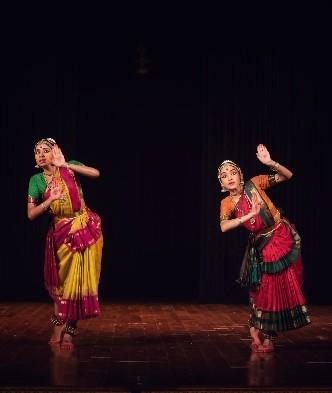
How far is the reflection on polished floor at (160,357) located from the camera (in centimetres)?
332

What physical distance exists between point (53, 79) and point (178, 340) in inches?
145

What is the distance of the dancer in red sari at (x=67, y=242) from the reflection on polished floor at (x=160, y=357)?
238 mm

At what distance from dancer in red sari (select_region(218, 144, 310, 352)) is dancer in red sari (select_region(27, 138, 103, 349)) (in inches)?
31.9

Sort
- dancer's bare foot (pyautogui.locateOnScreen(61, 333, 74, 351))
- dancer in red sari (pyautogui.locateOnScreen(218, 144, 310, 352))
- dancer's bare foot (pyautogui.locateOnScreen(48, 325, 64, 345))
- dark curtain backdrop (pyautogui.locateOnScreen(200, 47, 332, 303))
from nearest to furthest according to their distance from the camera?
dancer in red sari (pyautogui.locateOnScreen(218, 144, 310, 352)), dancer's bare foot (pyautogui.locateOnScreen(61, 333, 74, 351)), dancer's bare foot (pyautogui.locateOnScreen(48, 325, 64, 345)), dark curtain backdrop (pyautogui.locateOnScreen(200, 47, 332, 303))

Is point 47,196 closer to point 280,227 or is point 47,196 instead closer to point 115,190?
point 280,227

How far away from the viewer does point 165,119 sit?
7930mm

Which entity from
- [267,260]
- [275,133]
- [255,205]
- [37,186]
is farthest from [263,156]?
[275,133]

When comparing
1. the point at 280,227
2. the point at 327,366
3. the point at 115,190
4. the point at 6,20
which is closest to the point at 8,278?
the point at 115,190

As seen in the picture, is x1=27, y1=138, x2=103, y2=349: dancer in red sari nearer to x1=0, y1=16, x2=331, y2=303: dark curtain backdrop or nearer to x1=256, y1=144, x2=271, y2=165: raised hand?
x1=256, y1=144, x2=271, y2=165: raised hand

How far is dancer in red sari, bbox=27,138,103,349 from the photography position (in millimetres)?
4383

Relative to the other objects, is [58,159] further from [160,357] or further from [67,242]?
[160,357]

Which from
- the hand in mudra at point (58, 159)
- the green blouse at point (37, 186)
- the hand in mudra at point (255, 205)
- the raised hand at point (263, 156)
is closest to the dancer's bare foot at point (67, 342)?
the green blouse at point (37, 186)

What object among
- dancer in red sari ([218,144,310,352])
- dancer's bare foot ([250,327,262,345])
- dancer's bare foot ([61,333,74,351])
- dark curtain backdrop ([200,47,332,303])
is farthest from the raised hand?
dark curtain backdrop ([200,47,332,303])

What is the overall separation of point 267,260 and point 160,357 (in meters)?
0.80
